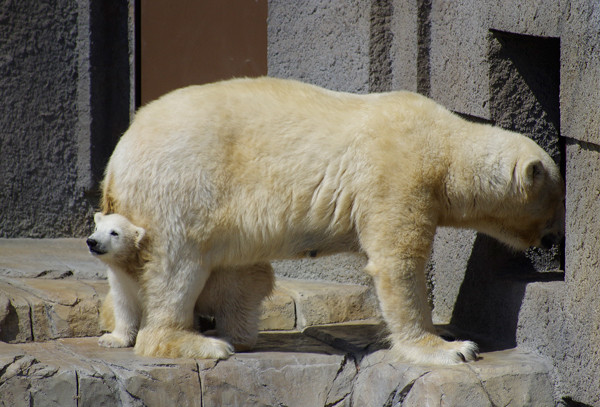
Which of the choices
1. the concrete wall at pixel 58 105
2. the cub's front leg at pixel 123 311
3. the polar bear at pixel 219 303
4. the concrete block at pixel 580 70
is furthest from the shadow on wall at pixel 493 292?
the concrete wall at pixel 58 105

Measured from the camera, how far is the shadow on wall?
4473 mm

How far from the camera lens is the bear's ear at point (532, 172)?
4137mm

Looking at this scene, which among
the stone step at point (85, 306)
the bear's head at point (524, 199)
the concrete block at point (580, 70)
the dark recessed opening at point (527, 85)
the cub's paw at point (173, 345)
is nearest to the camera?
the concrete block at point (580, 70)

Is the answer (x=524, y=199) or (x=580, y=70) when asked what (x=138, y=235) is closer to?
(x=524, y=199)

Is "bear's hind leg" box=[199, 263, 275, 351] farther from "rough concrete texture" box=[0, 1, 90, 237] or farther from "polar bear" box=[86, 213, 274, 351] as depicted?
"rough concrete texture" box=[0, 1, 90, 237]

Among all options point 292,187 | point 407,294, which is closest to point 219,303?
point 292,187

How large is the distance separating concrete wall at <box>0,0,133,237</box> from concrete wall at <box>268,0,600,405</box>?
1.46m

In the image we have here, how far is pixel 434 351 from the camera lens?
402 centimetres

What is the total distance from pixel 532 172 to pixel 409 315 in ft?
3.03

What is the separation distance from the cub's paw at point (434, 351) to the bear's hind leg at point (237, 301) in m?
0.75

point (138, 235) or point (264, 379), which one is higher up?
point (138, 235)

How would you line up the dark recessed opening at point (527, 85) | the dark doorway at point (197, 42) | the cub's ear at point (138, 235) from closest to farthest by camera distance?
the cub's ear at point (138, 235)
the dark recessed opening at point (527, 85)
the dark doorway at point (197, 42)

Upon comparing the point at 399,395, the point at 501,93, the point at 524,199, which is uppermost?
the point at 501,93

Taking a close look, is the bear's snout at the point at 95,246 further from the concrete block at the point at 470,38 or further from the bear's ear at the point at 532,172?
the concrete block at the point at 470,38
